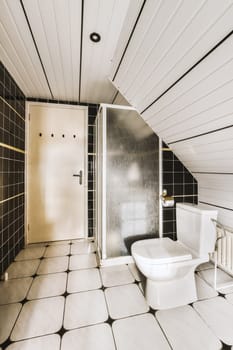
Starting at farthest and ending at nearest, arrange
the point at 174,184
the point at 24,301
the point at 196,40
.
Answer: the point at 174,184 → the point at 24,301 → the point at 196,40

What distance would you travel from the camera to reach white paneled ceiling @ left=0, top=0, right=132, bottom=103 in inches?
41.7

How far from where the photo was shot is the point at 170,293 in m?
1.34

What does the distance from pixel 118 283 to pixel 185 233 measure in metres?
0.81

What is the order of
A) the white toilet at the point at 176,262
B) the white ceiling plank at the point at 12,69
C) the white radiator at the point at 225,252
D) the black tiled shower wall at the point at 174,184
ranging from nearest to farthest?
1. the white toilet at the point at 176,262
2. the white ceiling plank at the point at 12,69
3. the white radiator at the point at 225,252
4. the black tiled shower wall at the point at 174,184

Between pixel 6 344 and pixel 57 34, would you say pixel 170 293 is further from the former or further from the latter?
pixel 57 34

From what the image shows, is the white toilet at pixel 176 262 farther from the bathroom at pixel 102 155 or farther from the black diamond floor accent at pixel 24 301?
the black diamond floor accent at pixel 24 301

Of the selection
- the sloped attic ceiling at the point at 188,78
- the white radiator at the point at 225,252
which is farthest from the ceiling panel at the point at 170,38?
the white radiator at the point at 225,252

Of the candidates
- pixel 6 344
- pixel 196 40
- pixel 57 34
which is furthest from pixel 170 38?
pixel 6 344

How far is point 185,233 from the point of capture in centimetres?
168

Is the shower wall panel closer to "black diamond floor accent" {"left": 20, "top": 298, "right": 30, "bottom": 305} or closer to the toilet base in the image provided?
the toilet base

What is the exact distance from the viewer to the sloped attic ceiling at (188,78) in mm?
835

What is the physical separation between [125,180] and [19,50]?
1.55 meters

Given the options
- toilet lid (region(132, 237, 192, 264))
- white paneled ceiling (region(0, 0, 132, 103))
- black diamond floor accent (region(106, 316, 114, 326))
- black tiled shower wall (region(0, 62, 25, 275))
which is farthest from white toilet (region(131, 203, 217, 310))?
white paneled ceiling (region(0, 0, 132, 103))

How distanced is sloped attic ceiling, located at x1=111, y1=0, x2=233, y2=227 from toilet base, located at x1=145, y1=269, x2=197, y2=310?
78 cm
